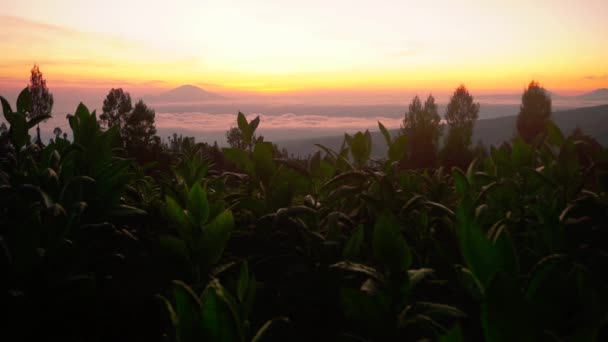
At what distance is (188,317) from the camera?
99 cm

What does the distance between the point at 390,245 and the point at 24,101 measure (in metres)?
2.43

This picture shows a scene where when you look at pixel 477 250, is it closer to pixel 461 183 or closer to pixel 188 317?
pixel 188 317

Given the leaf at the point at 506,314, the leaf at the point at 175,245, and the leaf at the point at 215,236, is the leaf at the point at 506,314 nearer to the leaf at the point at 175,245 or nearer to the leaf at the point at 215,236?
the leaf at the point at 215,236

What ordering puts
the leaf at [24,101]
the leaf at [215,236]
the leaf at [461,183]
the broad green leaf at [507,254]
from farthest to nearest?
the leaf at [24,101]
the leaf at [461,183]
the leaf at [215,236]
the broad green leaf at [507,254]

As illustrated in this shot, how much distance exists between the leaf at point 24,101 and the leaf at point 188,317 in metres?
2.21

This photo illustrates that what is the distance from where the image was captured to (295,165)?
7.30 feet

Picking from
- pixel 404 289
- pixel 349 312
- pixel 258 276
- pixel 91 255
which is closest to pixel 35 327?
pixel 91 255

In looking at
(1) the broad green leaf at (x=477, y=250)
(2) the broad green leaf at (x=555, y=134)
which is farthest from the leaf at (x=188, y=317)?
(2) the broad green leaf at (x=555, y=134)

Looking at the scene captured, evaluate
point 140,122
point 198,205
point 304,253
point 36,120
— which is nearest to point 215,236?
point 198,205

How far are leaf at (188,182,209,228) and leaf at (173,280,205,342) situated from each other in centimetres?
67

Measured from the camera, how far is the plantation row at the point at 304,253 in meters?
1.07

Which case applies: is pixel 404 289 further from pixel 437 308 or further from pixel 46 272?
pixel 46 272

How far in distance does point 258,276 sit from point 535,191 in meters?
1.51

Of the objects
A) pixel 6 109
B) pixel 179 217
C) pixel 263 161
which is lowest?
pixel 179 217
